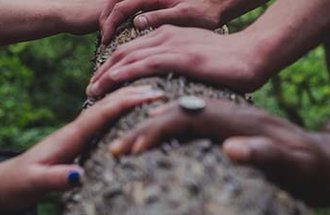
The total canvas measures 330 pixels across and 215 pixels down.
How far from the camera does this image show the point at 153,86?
155 centimetres

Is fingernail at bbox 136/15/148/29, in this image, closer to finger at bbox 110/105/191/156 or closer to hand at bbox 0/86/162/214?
hand at bbox 0/86/162/214

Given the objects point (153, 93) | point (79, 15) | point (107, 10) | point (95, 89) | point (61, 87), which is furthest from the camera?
point (61, 87)

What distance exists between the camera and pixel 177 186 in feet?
3.80

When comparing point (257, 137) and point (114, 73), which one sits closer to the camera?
point (257, 137)

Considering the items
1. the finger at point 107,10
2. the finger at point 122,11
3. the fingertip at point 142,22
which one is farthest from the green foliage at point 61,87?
the fingertip at point 142,22

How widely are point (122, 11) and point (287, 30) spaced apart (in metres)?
0.66

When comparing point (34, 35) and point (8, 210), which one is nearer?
point (8, 210)

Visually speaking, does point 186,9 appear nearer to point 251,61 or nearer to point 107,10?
point 107,10

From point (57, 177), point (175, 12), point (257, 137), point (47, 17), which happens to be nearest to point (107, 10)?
point (47, 17)

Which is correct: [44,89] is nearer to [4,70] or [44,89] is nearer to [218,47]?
[4,70]

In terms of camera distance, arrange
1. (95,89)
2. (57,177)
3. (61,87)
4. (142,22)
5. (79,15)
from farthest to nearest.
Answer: (61,87) → (79,15) → (142,22) → (95,89) → (57,177)

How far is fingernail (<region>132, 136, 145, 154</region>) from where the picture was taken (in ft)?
4.20

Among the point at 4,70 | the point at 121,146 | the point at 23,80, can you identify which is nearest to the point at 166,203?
the point at 121,146

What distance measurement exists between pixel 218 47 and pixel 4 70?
12.5 ft
